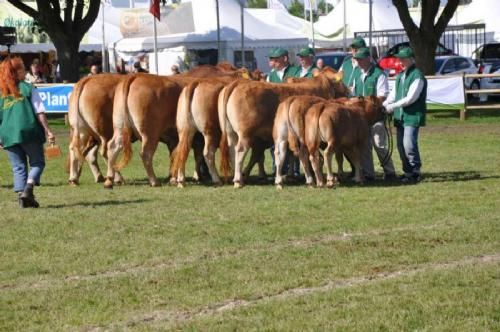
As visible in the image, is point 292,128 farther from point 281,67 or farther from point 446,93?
point 446,93

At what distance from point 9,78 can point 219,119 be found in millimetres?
3568

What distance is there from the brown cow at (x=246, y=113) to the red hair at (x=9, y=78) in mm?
3351

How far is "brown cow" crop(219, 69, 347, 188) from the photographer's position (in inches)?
617

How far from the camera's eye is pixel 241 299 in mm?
8500

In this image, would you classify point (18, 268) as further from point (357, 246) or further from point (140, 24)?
point (140, 24)

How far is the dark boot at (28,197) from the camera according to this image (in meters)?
13.7

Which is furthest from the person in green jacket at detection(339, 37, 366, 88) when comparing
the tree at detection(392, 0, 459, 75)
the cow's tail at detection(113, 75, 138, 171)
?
the tree at detection(392, 0, 459, 75)

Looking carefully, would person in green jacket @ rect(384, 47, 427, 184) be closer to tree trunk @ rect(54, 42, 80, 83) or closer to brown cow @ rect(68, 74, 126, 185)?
brown cow @ rect(68, 74, 126, 185)

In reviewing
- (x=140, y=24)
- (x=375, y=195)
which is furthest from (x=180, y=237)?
(x=140, y=24)

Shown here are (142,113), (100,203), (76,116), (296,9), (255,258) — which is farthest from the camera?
(296,9)

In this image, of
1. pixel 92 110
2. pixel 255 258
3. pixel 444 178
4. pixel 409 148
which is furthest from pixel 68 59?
pixel 255 258

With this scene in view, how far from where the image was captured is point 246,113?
51.4 ft

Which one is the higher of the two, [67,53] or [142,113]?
[67,53]

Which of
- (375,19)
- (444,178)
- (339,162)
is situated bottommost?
(444,178)
